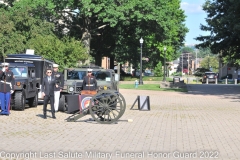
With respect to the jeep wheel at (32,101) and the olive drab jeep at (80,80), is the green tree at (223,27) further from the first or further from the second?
the jeep wheel at (32,101)

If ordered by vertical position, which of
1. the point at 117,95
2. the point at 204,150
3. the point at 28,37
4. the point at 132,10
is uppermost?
the point at 132,10

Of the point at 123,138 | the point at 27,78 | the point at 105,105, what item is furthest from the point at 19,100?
the point at 123,138

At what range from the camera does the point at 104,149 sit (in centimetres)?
977

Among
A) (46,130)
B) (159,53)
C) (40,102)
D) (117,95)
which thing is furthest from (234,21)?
(159,53)

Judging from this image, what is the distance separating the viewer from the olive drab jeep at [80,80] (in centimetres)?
1933

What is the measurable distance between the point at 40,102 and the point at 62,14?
1088 inches

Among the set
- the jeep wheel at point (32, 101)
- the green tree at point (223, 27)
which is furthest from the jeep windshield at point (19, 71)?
the green tree at point (223, 27)

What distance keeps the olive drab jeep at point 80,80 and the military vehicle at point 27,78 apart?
5.09 feet

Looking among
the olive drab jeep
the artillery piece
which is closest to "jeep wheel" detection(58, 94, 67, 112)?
the olive drab jeep

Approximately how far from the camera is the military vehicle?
1853cm

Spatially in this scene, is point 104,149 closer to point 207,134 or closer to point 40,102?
point 207,134

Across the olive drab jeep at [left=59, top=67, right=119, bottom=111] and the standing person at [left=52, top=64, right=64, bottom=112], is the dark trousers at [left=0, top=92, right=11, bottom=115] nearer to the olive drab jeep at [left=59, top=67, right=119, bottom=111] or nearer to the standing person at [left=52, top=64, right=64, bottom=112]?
the standing person at [left=52, top=64, right=64, bottom=112]

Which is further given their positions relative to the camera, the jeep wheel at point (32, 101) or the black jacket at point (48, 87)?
the jeep wheel at point (32, 101)

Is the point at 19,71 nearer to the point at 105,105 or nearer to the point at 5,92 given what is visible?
the point at 5,92
